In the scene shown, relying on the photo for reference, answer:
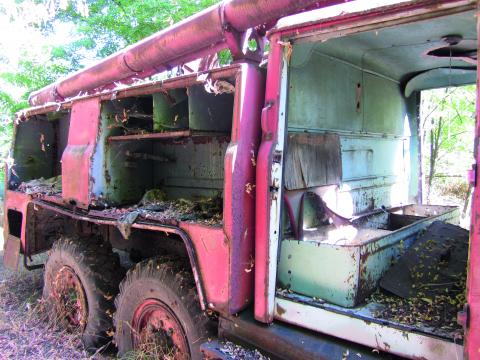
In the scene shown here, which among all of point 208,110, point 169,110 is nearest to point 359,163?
point 208,110

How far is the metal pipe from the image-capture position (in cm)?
292

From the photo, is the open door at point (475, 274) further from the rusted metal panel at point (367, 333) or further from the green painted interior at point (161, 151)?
the green painted interior at point (161, 151)

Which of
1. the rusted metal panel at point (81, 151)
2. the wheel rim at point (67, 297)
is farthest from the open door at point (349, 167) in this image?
the wheel rim at point (67, 297)

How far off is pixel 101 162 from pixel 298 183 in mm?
1744

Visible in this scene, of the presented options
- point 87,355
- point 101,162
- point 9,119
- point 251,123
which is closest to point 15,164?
point 101,162

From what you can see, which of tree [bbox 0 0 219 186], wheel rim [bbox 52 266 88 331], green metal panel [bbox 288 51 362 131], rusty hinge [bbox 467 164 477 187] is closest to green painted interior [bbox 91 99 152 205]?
wheel rim [bbox 52 266 88 331]

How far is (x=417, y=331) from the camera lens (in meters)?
1.96

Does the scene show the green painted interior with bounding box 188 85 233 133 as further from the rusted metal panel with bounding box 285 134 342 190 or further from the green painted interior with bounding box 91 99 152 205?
the green painted interior with bounding box 91 99 152 205

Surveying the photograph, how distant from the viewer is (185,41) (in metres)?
3.58

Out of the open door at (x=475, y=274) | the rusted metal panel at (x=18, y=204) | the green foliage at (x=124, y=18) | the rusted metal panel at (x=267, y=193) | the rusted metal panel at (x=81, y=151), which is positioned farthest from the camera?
the green foliage at (x=124, y=18)

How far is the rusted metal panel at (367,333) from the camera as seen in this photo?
189 cm

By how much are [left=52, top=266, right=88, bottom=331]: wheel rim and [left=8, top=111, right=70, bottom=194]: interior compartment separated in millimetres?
1335

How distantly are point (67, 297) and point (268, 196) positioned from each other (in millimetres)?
2767

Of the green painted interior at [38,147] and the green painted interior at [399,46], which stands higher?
the green painted interior at [399,46]
